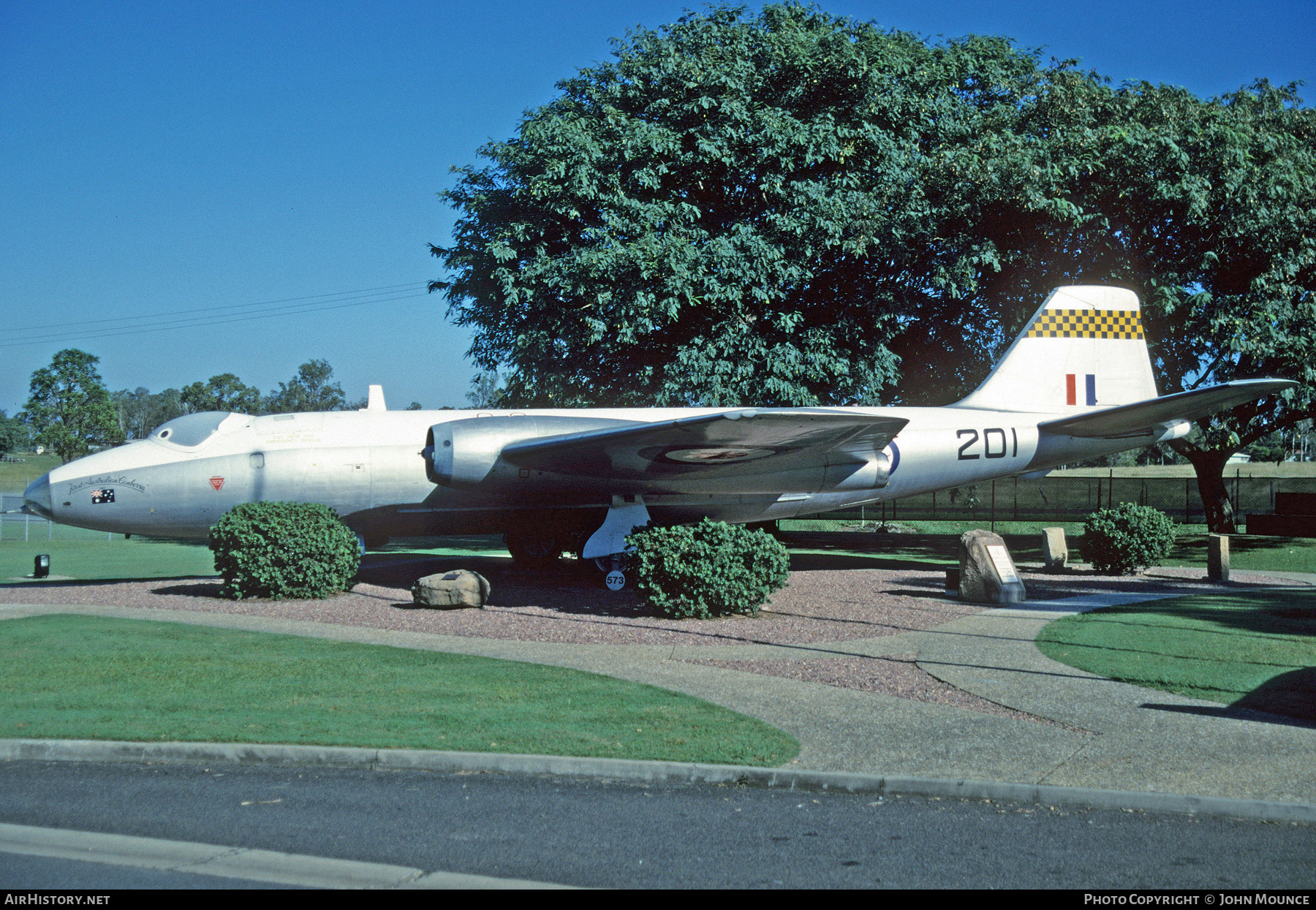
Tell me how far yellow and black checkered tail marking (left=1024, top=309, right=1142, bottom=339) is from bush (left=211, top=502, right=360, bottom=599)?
48.2 feet

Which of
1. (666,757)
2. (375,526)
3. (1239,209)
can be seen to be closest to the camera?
(666,757)

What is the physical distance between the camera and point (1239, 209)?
20.9 meters

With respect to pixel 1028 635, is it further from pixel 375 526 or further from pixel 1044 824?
pixel 375 526

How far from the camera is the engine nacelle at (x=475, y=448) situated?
51.1 feet

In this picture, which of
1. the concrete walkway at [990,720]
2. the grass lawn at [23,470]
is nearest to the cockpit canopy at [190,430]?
the concrete walkway at [990,720]

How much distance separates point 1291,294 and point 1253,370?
6.37 ft

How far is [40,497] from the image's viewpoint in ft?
51.3

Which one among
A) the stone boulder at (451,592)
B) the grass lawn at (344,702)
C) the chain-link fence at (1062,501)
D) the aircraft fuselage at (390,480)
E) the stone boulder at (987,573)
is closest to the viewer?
the grass lawn at (344,702)

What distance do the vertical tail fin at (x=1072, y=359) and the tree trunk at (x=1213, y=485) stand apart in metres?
7.13

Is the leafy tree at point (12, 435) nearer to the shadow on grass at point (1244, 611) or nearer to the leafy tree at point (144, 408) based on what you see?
the leafy tree at point (144, 408)

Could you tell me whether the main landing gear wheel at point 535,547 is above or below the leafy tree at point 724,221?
below

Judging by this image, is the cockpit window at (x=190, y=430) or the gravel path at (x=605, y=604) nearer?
the gravel path at (x=605, y=604)

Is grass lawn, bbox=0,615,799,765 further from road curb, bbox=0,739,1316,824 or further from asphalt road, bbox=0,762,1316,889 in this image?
asphalt road, bbox=0,762,1316,889

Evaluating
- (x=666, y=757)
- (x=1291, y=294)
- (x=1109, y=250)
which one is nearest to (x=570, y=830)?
(x=666, y=757)
